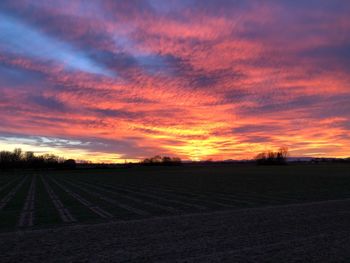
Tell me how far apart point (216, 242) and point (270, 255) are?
1.96 meters

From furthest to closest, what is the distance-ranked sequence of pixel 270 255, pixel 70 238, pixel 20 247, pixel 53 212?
pixel 53 212 → pixel 70 238 → pixel 20 247 → pixel 270 255

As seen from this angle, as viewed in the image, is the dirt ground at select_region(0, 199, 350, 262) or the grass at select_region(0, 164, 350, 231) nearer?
the dirt ground at select_region(0, 199, 350, 262)

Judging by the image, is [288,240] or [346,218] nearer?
[288,240]

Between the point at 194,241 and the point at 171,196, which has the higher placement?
the point at 171,196

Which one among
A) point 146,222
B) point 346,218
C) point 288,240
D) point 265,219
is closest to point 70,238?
point 146,222

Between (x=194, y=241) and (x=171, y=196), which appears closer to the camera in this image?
(x=194, y=241)

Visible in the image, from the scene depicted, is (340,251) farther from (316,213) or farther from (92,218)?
(92,218)

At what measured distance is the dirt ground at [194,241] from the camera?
9602 millimetres

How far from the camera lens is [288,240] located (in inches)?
446

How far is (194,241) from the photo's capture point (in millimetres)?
11398

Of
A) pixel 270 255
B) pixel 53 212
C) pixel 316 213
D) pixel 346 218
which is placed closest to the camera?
pixel 270 255

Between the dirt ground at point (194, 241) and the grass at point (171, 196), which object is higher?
the grass at point (171, 196)

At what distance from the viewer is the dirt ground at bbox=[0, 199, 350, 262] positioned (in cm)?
960

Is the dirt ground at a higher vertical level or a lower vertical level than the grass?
lower
